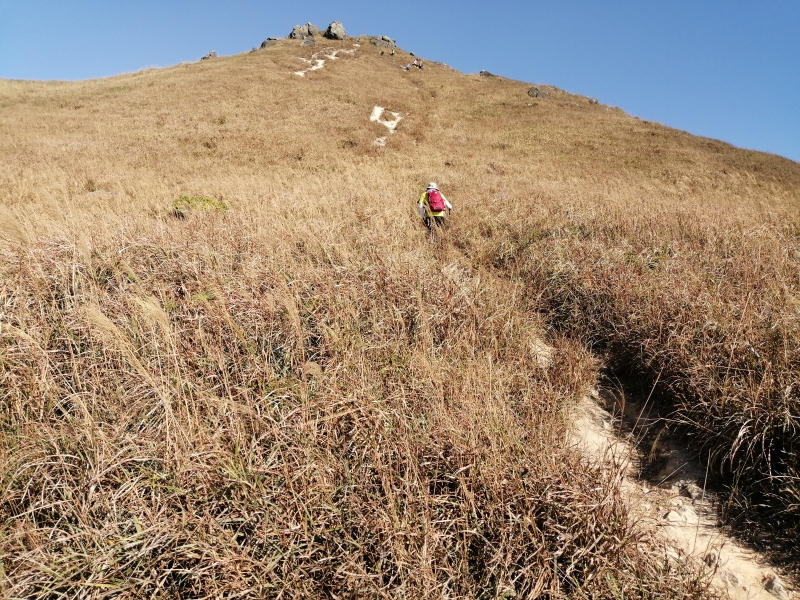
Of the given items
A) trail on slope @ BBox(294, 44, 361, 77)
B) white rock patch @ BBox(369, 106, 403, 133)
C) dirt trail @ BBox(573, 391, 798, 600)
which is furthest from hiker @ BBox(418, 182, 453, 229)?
trail on slope @ BBox(294, 44, 361, 77)

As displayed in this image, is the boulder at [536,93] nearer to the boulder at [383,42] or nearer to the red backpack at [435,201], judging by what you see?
the boulder at [383,42]

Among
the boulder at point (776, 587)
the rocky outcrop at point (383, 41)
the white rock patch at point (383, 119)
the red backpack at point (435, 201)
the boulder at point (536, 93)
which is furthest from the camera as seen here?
the rocky outcrop at point (383, 41)

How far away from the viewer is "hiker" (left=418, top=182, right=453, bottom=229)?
9.01 metres

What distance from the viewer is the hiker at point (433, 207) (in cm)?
901

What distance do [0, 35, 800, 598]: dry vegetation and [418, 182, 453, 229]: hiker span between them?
44.3 inches

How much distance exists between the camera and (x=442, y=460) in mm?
2557

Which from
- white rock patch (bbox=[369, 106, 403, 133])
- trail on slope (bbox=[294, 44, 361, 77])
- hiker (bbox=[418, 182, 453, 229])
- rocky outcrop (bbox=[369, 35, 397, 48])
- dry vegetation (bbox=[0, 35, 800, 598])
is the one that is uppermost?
rocky outcrop (bbox=[369, 35, 397, 48])

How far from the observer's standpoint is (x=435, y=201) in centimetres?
902

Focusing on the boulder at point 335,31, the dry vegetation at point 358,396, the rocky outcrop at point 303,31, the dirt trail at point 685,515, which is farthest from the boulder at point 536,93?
the dirt trail at point 685,515

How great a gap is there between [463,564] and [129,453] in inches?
85.4

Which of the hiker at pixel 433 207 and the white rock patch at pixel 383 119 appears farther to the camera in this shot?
the white rock patch at pixel 383 119

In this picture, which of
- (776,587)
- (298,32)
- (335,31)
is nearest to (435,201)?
(776,587)

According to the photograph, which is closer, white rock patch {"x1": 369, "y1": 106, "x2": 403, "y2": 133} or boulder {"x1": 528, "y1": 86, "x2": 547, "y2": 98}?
white rock patch {"x1": 369, "y1": 106, "x2": 403, "y2": 133}

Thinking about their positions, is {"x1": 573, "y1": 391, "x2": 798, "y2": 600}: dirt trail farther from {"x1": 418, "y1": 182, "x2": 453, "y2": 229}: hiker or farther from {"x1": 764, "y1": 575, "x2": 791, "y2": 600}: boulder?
{"x1": 418, "y1": 182, "x2": 453, "y2": 229}: hiker
